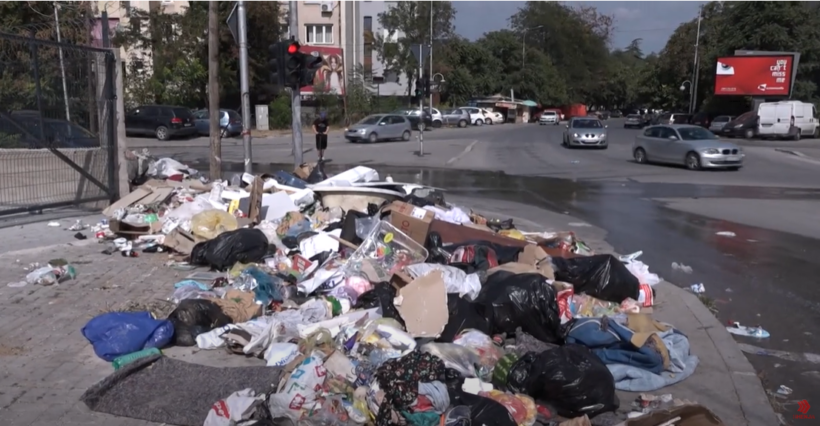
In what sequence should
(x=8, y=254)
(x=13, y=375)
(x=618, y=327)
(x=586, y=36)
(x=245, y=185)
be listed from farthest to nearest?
(x=586, y=36), (x=245, y=185), (x=8, y=254), (x=618, y=327), (x=13, y=375)

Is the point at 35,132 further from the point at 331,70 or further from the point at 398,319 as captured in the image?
the point at 331,70

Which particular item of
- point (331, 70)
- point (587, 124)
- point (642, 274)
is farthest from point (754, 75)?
point (642, 274)

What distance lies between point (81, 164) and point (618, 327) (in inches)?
340

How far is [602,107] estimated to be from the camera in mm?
115188

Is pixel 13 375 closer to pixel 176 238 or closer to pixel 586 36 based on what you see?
pixel 176 238

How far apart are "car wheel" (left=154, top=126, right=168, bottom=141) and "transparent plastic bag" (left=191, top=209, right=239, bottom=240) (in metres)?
26.9

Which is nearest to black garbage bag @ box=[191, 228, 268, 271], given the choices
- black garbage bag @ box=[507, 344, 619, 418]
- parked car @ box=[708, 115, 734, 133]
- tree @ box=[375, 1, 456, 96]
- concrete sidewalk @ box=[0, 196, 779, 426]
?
concrete sidewalk @ box=[0, 196, 779, 426]

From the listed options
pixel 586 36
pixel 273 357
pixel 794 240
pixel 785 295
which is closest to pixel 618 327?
pixel 273 357

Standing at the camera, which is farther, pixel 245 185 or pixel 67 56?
pixel 245 185

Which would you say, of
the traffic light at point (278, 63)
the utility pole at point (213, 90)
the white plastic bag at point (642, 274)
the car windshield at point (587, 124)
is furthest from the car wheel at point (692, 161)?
the white plastic bag at point (642, 274)

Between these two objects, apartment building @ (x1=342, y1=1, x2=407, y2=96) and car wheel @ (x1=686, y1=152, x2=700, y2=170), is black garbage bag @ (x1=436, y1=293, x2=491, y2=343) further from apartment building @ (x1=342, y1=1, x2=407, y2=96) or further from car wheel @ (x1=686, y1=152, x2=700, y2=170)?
apartment building @ (x1=342, y1=1, x2=407, y2=96)

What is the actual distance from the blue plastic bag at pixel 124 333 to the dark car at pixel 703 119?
5228 cm

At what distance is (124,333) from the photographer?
600 centimetres

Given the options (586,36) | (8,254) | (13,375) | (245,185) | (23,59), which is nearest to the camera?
(13,375)
